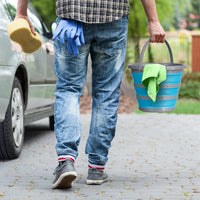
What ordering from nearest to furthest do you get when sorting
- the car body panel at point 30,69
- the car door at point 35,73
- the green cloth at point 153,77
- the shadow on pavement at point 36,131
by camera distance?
the green cloth at point 153,77 → the car body panel at point 30,69 → the car door at point 35,73 → the shadow on pavement at point 36,131

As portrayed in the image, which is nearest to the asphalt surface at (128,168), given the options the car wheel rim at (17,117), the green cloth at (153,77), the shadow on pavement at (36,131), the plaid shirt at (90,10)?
the shadow on pavement at (36,131)

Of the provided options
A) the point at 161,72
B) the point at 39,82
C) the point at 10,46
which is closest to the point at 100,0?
the point at 161,72

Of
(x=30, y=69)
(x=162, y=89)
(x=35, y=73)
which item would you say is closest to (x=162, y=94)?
(x=162, y=89)

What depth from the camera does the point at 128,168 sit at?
491 cm

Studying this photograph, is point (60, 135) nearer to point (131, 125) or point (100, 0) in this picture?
point (100, 0)

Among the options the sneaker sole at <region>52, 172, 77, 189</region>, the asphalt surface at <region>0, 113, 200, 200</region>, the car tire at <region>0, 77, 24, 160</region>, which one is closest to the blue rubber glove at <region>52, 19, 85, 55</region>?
the sneaker sole at <region>52, 172, 77, 189</region>

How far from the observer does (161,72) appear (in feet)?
14.3

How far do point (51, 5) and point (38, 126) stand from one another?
373 inches

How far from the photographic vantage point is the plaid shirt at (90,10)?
3838 millimetres

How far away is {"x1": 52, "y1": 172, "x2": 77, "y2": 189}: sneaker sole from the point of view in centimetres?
376

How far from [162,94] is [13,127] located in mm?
1610

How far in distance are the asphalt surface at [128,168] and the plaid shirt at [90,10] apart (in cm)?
123

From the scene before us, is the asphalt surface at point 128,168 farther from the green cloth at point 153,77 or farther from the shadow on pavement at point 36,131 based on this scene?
the green cloth at point 153,77

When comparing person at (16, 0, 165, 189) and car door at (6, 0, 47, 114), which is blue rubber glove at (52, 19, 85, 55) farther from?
car door at (6, 0, 47, 114)
